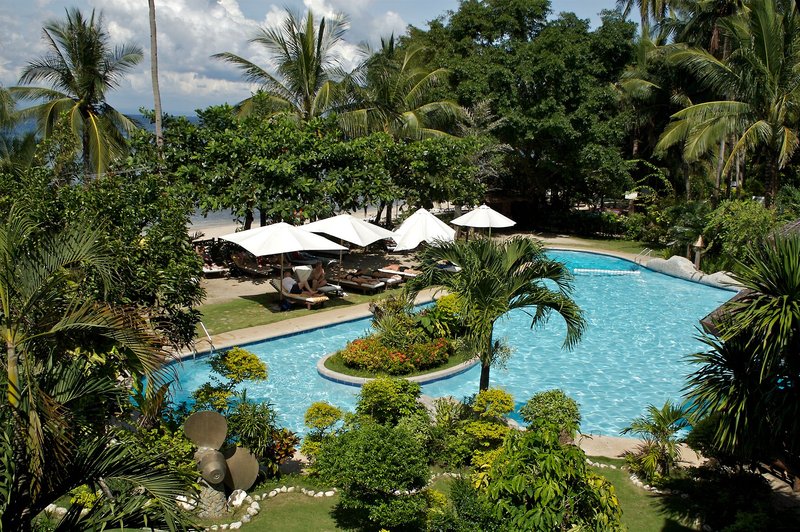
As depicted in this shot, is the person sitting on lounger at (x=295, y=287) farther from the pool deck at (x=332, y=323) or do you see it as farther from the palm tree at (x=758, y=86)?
the palm tree at (x=758, y=86)

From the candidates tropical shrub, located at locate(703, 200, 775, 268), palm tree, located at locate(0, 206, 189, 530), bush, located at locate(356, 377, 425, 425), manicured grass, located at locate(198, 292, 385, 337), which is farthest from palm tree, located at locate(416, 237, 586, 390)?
tropical shrub, located at locate(703, 200, 775, 268)

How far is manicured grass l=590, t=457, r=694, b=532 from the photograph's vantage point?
8420mm

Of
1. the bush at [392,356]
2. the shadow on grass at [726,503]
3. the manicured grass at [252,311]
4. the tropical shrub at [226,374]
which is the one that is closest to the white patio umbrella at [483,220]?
the manicured grass at [252,311]

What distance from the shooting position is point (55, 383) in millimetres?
5418

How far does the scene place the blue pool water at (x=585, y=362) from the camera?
44.9ft

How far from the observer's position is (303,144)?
868 inches

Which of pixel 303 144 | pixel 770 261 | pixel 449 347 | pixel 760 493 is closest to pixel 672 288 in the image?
pixel 449 347

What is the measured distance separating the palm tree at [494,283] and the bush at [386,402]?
4.19 ft

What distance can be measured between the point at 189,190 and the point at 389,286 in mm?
6774

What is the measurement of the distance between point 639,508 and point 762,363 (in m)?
3.18

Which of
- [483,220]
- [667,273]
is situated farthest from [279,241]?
[667,273]

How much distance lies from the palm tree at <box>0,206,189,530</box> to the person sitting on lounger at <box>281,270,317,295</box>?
37.4 ft

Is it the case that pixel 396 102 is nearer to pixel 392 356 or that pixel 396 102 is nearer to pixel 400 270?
pixel 400 270

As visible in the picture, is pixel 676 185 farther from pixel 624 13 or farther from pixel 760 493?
pixel 760 493
